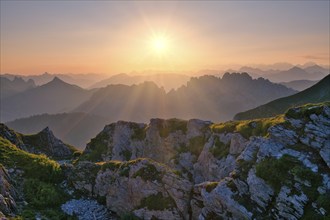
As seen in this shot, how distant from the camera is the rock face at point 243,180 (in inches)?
1051

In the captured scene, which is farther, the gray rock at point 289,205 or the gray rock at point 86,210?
the gray rock at point 86,210

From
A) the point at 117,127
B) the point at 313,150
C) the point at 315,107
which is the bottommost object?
the point at 117,127

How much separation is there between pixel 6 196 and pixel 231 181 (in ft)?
82.4

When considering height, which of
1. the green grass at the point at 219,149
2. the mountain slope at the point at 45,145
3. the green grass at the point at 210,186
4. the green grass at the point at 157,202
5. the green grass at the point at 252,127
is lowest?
the mountain slope at the point at 45,145

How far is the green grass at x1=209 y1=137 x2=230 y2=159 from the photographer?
51.6m

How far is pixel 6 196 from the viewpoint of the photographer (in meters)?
32.4

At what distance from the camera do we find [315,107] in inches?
1276

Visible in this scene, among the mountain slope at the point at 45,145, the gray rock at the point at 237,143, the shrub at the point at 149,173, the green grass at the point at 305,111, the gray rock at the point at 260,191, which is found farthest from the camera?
the mountain slope at the point at 45,145

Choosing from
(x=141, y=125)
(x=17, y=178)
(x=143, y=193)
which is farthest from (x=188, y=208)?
(x=141, y=125)

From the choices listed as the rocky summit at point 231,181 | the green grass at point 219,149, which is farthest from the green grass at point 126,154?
the green grass at point 219,149

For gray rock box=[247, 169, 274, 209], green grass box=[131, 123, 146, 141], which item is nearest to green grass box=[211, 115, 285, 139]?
gray rock box=[247, 169, 274, 209]

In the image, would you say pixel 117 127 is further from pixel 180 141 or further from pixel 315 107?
pixel 315 107

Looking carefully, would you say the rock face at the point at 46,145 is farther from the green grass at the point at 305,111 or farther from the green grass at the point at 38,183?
the green grass at the point at 305,111

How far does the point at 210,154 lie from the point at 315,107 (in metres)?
24.8
